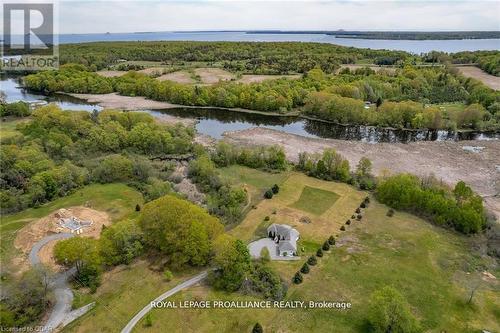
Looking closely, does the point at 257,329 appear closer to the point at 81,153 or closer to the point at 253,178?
the point at 253,178

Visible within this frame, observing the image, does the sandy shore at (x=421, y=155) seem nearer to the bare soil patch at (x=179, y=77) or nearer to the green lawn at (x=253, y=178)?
the green lawn at (x=253, y=178)

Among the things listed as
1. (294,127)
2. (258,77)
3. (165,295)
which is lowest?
(165,295)

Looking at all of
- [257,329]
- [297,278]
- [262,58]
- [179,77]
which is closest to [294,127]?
[297,278]

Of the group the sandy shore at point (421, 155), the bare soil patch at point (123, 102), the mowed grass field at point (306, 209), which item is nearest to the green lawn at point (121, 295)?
the mowed grass field at point (306, 209)

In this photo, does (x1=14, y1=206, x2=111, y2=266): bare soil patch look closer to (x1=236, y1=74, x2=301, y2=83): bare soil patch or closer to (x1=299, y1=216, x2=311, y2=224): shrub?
(x1=299, y1=216, x2=311, y2=224): shrub

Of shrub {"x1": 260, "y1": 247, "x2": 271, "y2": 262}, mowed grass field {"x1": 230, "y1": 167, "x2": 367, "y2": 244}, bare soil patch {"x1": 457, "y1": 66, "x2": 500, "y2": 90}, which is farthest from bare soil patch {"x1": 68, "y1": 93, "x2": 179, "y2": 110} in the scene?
bare soil patch {"x1": 457, "y1": 66, "x2": 500, "y2": 90}

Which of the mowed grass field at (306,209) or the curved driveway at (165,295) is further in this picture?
the mowed grass field at (306,209)
